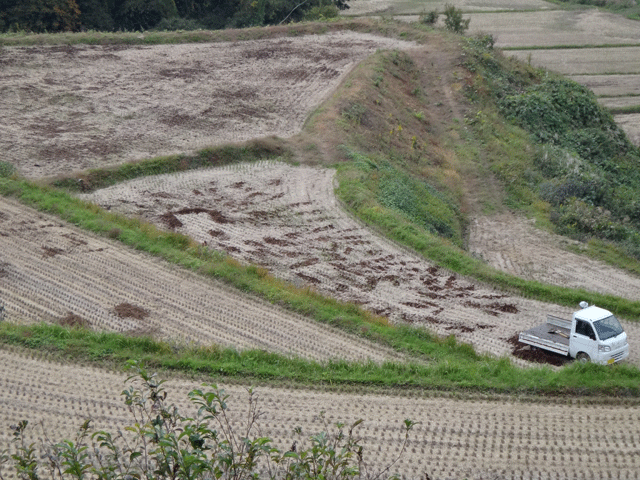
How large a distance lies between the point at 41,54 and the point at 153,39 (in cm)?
688

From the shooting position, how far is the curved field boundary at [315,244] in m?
19.8

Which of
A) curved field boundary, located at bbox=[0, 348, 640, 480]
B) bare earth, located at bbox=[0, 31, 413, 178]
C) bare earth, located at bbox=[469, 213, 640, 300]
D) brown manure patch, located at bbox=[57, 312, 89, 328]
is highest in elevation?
bare earth, located at bbox=[0, 31, 413, 178]

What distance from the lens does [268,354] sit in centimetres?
1616

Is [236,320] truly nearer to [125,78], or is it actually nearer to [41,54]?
[125,78]

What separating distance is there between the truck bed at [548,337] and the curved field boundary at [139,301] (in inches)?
132

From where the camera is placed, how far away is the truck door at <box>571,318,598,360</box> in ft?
55.6

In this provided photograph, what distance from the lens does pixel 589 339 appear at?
671 inches

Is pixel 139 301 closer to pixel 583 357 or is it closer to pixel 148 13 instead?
pixel 583 357

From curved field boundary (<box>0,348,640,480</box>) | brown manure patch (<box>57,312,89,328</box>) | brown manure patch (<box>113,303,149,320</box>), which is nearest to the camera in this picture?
curved field boundary (<box>0,348,640,480</box>)

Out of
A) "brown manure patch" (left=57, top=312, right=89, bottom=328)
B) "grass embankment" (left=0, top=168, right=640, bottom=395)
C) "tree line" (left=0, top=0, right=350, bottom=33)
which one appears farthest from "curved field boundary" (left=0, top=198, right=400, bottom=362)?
"tree line" (left=0, top=0, right=350, bottom=33)

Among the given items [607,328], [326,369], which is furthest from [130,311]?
[607,328]

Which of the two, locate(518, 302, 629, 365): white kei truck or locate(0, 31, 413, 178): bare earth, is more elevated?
locate(0, 31, 413, 178): bare earth

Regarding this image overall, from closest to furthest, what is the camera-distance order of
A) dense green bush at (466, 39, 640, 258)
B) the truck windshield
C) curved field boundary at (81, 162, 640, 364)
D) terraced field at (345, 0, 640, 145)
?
1. the truck windshield
2. curved field boundary at (81, 162, 640, 364)
3. dense green bush at (466, 39, 640, 258)
4. terraced field at (345, 0, 640, 145)

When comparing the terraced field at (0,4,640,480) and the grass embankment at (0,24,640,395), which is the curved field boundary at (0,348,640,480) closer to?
the terraced field at (0,4,640,480)
